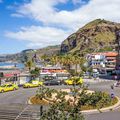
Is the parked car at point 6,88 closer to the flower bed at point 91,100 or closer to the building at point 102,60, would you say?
the flower bed at point 91,100

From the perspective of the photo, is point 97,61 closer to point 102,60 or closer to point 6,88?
point 102,60

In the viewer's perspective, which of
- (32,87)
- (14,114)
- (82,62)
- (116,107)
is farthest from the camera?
(82,62)

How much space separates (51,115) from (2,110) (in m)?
15.9

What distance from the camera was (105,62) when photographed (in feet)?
602

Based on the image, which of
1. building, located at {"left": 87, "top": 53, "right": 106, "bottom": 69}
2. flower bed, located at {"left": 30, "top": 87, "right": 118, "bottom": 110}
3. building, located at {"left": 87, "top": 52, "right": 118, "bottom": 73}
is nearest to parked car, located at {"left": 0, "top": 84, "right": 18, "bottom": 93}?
flower bed, located at {"left": 30, "top": 87, "right": 118, "bottom": 110}

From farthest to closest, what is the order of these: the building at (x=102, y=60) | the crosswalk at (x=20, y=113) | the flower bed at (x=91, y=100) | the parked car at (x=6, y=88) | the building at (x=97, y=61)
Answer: the building at (x=97, y=61) < the building at (x=102, y=60) < the parked car at (x=6, y=88) < the crosswalk at (x=20, y=113) < the flower bed at (x=91, y=100)

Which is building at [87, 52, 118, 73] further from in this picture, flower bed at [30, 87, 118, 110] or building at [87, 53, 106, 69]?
flower bed at [30, 87, 118, 110]

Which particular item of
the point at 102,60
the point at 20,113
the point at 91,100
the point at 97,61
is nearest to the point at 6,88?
the point at 20,113

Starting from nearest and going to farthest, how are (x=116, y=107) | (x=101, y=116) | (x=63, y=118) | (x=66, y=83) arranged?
(x=63, y=118) → (x=101, y=116) → (x=116, y=107) → (x=66, y=83)

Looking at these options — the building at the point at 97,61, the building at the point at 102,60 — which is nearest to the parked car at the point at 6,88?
the building at the point at 102,60

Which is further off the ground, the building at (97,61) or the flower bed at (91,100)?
the building at (97,61)

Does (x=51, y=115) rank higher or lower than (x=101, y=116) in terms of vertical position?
higher

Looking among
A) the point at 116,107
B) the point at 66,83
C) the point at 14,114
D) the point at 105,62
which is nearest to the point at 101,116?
the point at 116,107

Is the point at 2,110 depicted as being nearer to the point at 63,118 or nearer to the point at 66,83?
the point at 63,118
